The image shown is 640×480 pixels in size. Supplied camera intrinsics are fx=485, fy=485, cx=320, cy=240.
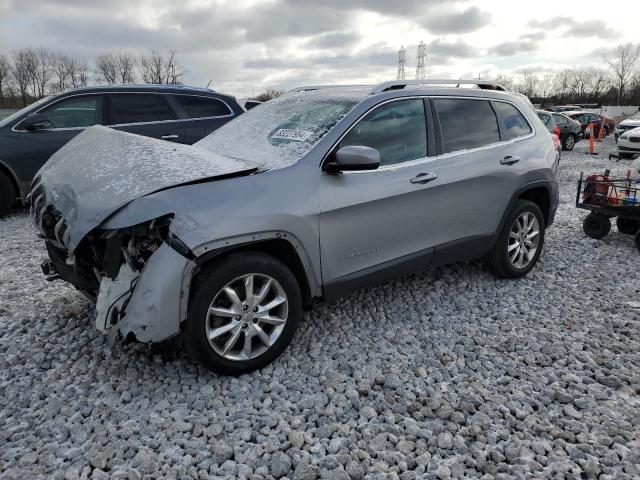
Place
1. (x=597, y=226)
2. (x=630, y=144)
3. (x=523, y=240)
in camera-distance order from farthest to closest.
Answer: (x=630, y=144)
(x=597, y=226)
(x=523, y=240)

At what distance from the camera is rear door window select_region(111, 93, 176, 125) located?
730cm

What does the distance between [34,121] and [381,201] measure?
19.4 ft

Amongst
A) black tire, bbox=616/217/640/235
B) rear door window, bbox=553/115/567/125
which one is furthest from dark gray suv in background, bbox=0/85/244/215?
rear door window, bbox=553/115/567/125

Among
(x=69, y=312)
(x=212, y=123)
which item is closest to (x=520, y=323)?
(x=69, y=312)

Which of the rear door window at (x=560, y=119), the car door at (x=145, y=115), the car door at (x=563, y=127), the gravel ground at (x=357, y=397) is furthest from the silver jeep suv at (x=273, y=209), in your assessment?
the rear door window at (x=560, y=119)

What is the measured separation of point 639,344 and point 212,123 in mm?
6479

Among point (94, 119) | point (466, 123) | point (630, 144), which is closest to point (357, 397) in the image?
point (466, 123)

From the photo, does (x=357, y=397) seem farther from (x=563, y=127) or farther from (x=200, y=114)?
(x=563, y=127)

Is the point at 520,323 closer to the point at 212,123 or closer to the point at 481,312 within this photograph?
the point at 481,312

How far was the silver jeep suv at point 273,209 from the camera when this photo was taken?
2.69 meters

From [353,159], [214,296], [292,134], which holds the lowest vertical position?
[214,296]

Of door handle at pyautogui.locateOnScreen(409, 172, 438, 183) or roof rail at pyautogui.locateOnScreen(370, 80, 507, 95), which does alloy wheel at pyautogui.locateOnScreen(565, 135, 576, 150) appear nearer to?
roof rail at pyautogui.locateOnScreen(370, 80, 507, 95)

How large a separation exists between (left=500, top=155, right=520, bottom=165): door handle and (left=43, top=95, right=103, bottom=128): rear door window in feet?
19.0

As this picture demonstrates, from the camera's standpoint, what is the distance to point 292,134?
3502mm
